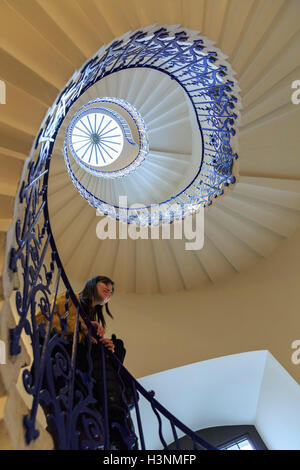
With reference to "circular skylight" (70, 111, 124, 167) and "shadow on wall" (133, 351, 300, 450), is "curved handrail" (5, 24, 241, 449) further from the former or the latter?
"circular skylight" (70, 111, 124, 167)

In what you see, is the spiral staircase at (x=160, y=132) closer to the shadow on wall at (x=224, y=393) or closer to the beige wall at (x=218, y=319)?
the beige wall at (x=218, y=319)

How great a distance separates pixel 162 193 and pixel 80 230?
2.50 metres

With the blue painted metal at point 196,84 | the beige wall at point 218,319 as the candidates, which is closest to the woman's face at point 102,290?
the blue painted metal at point 196,84

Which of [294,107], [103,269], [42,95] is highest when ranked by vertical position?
[294,107]

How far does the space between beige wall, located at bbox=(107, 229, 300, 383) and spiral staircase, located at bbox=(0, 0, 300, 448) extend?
0.31 meters

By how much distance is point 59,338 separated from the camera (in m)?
2.77

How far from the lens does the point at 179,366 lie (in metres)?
6.66

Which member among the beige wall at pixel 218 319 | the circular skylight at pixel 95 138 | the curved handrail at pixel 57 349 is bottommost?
the curved handrail at pixel 57 349

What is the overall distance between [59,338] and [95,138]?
1251 cm

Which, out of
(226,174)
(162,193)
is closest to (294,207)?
(226,174)

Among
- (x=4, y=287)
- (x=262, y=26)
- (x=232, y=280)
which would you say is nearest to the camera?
(x=4, y=287)

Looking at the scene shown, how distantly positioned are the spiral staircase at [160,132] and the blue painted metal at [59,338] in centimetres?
14

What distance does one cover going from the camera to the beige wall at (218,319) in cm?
665

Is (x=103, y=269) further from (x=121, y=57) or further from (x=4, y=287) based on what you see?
(x=4, y=287)
